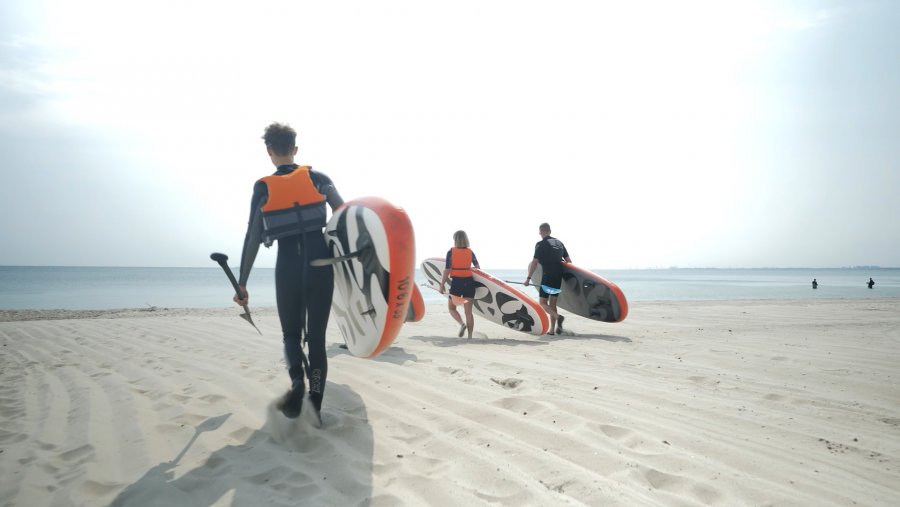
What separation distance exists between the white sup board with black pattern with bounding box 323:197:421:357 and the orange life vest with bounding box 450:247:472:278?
4517 mm

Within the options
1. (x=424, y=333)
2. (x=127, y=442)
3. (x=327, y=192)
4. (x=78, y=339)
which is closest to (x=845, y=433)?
(x=327, y=192)

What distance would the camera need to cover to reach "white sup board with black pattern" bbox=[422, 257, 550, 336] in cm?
787

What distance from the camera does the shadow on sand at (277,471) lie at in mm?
2301

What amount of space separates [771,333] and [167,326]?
34.7 ft

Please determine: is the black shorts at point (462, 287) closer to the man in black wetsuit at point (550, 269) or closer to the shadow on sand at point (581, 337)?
the man in black wetsuit at point (550, 269)

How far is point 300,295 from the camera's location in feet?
10.6

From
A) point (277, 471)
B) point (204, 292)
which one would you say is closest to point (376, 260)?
point (277, 471)

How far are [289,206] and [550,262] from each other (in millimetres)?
6175

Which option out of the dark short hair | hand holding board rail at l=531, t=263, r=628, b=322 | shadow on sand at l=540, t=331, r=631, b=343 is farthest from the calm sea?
the dark short hair

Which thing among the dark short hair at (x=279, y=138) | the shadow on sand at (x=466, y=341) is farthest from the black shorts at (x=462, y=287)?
the dark short hair at (x=279, y=138)

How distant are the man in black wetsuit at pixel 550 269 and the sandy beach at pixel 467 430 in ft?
8.95

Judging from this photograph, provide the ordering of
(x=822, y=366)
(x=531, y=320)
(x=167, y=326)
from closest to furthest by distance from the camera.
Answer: (x=822, y=366)
(x=531, y=320)
(x=167, y=326)

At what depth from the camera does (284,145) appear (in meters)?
3.40

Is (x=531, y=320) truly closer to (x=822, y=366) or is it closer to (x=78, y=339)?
(x=822, y=366)
